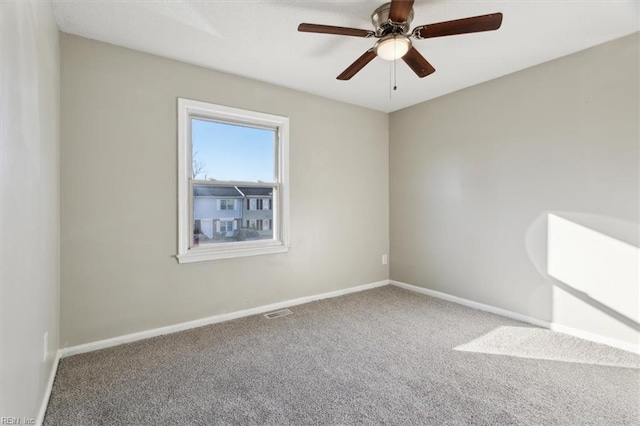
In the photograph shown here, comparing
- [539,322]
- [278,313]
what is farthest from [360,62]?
[539,322]

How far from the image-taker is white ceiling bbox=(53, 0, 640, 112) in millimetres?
2012

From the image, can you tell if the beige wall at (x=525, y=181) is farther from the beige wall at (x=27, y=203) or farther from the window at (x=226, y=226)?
the beige wall at (x=27, y=203)

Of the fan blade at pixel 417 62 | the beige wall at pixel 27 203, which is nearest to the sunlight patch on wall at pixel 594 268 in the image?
the fan blade at pixel 417 62

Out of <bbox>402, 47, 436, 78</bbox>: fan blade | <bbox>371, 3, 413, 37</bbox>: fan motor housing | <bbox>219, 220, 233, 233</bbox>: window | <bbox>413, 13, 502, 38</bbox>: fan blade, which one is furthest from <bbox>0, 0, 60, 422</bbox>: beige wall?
A: <bbox>402, 47, 436, 78</bbox>: fan blade

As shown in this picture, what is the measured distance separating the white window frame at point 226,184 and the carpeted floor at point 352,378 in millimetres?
727

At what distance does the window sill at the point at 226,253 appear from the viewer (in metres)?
2.75

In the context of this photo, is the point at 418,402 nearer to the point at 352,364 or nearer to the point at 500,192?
the point at 352,364

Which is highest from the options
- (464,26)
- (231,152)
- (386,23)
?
(386,23)

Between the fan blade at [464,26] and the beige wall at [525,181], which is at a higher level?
the fan blade at [464,26]

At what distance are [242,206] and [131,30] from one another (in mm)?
1721

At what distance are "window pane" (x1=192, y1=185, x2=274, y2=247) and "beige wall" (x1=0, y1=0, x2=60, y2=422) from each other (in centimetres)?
109

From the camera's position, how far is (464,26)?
1.76m

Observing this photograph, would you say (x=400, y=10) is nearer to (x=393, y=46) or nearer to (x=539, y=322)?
(x=393, y=46)

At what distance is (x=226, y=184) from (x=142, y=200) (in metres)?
0.77
